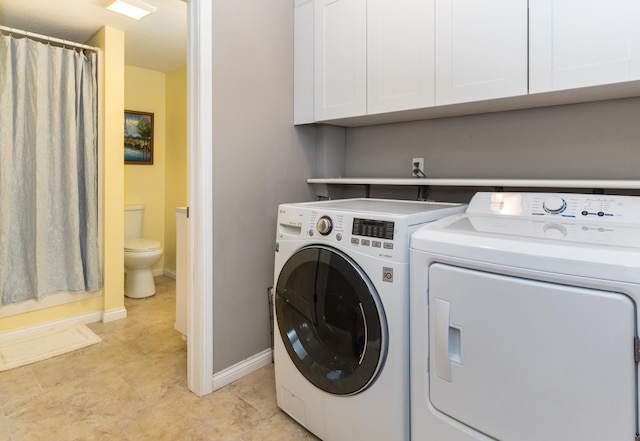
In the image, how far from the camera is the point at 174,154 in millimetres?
3994

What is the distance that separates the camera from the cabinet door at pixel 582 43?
1.26m

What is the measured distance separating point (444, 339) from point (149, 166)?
12.1 ft

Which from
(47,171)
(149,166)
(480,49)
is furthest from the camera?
(149,166)

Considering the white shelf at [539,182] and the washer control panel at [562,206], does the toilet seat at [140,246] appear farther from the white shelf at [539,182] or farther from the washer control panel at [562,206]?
the washer control panel at [562,206]

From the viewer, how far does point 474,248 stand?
1.10 m

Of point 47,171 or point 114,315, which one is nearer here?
point 47,171

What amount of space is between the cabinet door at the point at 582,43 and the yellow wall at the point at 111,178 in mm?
2733

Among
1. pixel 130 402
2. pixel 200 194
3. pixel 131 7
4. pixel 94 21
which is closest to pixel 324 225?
pixel 200 194

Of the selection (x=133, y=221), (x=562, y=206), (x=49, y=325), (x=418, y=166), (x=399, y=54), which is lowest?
(x=49, y=325)

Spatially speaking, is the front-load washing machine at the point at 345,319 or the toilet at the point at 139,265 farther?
the toilet at the point at 139,265

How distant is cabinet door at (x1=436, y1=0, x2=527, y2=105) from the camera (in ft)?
4.83

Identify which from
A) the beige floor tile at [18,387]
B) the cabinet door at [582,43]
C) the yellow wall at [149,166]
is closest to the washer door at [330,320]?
the cabinet door at [582,43]

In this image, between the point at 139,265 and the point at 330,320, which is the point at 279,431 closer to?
the point at 330,320

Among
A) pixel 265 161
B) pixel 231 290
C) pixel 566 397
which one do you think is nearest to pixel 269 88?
pixel 265 161
